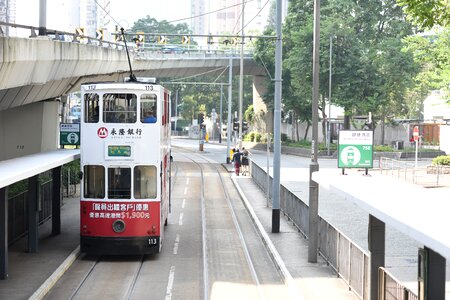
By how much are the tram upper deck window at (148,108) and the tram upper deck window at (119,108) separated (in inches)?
8.3

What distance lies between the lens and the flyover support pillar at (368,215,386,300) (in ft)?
45.3

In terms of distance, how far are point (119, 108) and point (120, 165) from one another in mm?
1508

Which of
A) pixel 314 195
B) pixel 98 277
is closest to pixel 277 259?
pixel 314 195

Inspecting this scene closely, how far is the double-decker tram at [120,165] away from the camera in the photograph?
21.4m

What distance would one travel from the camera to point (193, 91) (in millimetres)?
124938

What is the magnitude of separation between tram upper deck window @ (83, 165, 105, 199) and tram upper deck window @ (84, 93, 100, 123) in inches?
49.3

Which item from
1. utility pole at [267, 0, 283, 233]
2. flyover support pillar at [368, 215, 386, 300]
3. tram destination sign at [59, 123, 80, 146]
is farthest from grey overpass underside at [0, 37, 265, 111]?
flyover support pillar at [368, 215, 386, 300]

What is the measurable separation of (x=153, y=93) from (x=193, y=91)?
10364 cm

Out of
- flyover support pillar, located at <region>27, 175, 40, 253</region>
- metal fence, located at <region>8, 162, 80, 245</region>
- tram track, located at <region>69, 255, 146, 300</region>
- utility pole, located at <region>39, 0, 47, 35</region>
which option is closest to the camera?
tram track, located at <region>69, 255, 146, 300</region>

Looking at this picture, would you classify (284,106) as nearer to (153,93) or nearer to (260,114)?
(260,114)

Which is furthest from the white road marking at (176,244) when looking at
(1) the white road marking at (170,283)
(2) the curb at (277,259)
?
(2) the curb at (277,259)

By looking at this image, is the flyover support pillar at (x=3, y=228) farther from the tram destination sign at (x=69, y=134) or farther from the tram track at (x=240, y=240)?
the tram destination sign at (x=69, y=134)

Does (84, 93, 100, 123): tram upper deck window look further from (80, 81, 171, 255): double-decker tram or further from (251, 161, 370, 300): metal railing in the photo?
(251, 161, 370, 300): metal railing

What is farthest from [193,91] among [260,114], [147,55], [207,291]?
[207,291]
